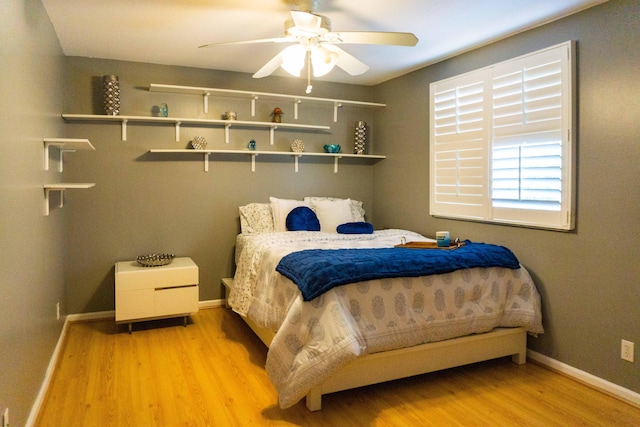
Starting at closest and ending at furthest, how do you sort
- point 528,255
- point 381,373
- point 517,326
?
point 381,373, point 517,326, point 528,255

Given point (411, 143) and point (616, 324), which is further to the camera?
point (411, 143)

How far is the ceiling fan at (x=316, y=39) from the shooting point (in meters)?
2.52

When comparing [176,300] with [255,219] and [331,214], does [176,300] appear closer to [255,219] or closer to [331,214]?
[255,219]

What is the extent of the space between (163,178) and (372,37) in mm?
2453

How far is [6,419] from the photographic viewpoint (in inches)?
66.9

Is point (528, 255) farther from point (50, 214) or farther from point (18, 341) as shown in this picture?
point (50, 214)

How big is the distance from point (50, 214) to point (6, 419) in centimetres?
163

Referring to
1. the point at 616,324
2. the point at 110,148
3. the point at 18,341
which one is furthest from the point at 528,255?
the point at 110,148

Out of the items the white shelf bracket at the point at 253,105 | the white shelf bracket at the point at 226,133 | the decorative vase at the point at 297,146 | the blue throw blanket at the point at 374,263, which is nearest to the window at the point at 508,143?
the blue throw blanket at the point at 374,263

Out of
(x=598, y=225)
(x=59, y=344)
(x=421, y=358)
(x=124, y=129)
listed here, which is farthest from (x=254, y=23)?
(x=59, y=344)

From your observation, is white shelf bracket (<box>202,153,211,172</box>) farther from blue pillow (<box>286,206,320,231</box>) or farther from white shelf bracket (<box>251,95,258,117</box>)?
blue pillow (<box>286,206,320,231</box>)

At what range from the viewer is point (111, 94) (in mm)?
3805

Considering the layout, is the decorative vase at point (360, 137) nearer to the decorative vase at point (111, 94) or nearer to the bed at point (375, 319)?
the bed at point (375, 319)

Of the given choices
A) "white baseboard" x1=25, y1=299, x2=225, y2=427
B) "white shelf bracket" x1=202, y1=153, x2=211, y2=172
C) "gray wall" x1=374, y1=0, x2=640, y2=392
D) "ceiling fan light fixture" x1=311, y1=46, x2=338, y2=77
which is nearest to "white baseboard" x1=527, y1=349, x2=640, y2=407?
"gray wall" x1=374, y1=0, x2=640, y2=392
